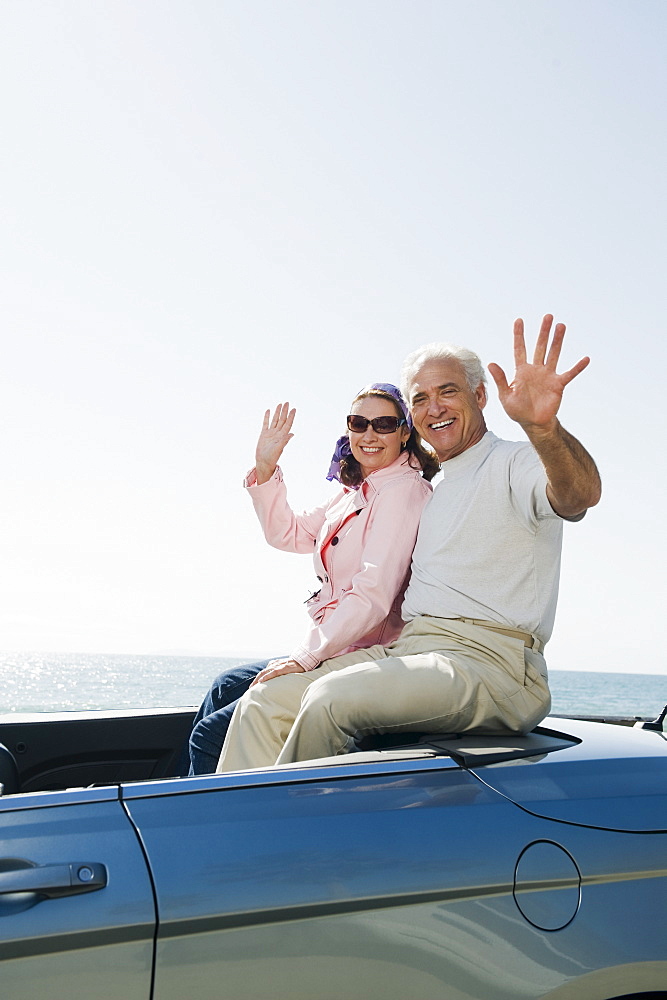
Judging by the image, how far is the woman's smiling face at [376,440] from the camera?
338 cm

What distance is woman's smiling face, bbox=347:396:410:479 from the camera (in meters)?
3.38

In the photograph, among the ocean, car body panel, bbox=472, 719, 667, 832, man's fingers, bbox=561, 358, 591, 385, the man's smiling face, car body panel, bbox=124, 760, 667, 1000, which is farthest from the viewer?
the ocean

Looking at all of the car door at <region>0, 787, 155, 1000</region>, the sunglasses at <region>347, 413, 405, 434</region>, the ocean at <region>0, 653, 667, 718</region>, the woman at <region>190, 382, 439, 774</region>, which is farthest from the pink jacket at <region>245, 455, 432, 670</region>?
the ocean at <region>0, 653, 667, 718</region>

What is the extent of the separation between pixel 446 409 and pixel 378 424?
0.32 meters

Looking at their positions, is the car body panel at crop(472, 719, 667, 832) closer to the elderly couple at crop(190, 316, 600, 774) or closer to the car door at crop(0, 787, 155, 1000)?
the elderly couple at crop(190, 316, 600, 774)

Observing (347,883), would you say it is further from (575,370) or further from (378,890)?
(575,370)

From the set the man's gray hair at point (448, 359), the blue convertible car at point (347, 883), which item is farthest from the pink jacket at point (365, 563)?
the blue convertible car at point (347, 883)

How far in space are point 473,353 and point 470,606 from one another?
1023 millimetres

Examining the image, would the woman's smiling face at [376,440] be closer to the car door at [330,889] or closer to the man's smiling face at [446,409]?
the man's smiling face at [446,409]

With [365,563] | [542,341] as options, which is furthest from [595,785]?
[365,563]

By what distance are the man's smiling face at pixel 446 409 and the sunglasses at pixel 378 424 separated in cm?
15

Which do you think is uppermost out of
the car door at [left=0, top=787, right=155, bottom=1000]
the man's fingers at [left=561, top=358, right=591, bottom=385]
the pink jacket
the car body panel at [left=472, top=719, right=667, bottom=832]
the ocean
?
the man's fingers at [left=561, top=358, right=591, bottom=385]

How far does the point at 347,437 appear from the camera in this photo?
3.61 m

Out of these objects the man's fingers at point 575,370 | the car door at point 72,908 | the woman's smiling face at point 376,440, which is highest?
the man's fingers at point 575,370
